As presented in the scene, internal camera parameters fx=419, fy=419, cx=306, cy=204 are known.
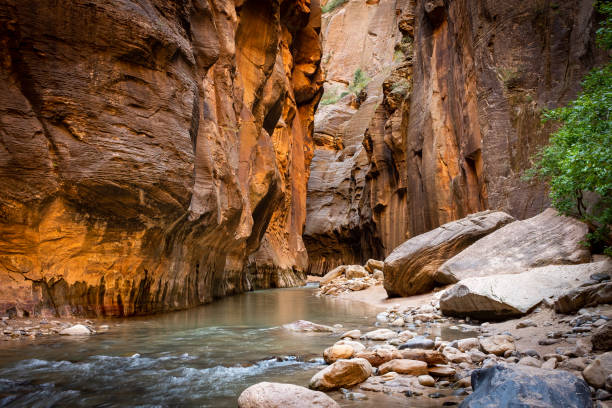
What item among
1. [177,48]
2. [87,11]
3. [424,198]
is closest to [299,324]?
[177,48]

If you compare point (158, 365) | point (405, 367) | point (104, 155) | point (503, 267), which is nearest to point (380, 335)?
point (405, 367)

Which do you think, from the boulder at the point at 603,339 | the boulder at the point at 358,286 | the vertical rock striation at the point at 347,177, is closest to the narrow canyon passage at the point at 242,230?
the boulder at the point at 603,339

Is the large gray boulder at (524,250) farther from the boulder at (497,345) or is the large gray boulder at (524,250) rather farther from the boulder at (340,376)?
the boulder at (340,376)

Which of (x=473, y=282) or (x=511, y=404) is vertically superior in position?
(x=473, y=282)

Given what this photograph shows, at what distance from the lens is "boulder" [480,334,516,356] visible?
460 cm

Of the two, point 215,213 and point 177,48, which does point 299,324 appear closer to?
point 215,213

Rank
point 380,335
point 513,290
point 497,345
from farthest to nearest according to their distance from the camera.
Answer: point 513,290, point 380,335, point 497,345

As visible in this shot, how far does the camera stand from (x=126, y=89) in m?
8.36

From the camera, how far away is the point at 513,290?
279 inches

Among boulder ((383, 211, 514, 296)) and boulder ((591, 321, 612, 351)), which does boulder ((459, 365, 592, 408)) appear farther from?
boulder ((383, 211, 514, 296))

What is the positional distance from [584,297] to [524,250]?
3640 mm

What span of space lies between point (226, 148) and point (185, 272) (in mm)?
3986

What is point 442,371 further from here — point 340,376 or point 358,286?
point 358,286

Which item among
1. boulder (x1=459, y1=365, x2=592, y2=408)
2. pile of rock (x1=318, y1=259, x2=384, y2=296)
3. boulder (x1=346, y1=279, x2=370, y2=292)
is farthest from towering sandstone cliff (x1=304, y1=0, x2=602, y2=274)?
boulder (x1=459, y1=365, x2=592, y2=408)
